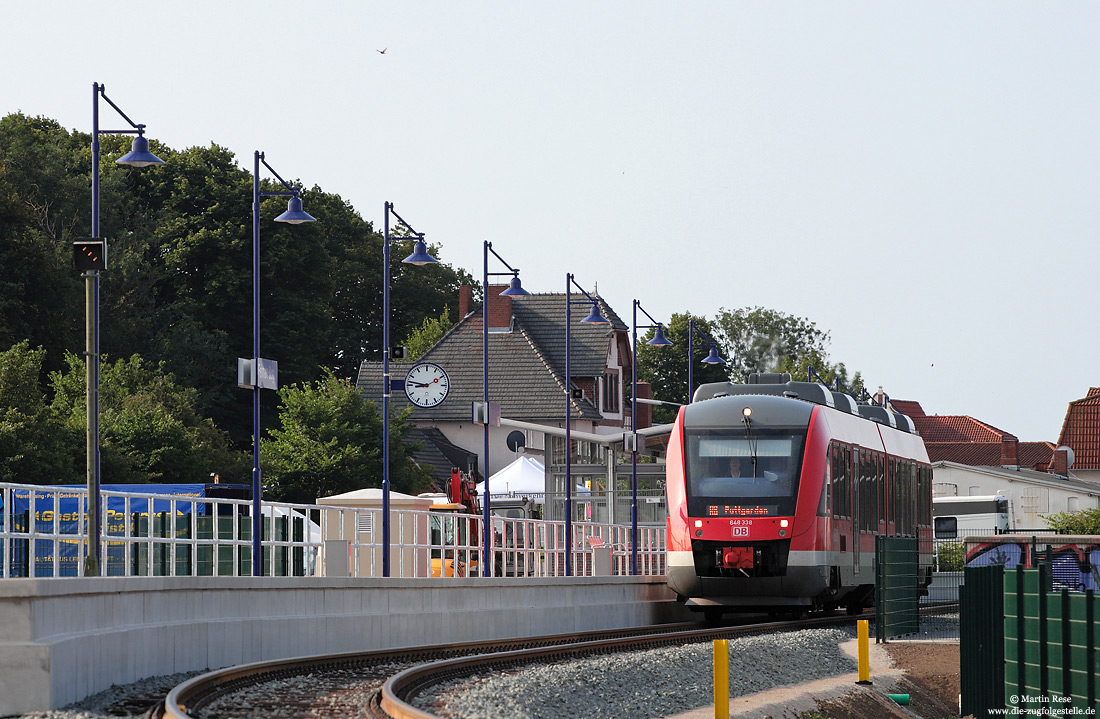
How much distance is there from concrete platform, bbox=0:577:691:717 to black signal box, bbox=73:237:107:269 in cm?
341

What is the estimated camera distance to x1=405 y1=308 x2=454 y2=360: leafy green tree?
9019cm

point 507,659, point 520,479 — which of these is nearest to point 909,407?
point 520,479

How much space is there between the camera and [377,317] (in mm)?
89812

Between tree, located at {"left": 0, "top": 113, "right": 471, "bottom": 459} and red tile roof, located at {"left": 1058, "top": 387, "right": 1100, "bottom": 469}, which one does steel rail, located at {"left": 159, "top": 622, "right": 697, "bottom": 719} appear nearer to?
tree, located at {"left": 0, "top": 113, "right": 471, "bottom": 459}

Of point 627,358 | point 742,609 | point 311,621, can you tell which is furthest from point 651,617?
point 627,358

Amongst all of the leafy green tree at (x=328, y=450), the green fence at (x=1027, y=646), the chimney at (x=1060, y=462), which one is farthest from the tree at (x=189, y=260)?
the green fence at (x=1027, y=646)

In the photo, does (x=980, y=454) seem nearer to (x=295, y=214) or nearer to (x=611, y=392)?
(x=611, y=392)

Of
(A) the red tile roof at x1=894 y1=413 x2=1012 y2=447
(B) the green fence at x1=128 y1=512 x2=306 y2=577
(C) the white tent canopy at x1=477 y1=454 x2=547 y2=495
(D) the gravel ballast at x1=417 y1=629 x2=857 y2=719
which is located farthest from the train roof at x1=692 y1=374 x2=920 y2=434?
(A) the red tile roof at x1=894 y1=413 x2=1012 y2=447

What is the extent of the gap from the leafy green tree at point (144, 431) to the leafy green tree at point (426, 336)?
93.5 feet

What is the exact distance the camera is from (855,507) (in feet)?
101

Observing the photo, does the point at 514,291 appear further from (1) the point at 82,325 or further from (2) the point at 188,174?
(2) the point at 188,174

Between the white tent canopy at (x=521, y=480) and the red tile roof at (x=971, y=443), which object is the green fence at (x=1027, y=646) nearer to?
the white tent canopy at (x=521, y=480)

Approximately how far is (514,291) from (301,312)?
4378 cm

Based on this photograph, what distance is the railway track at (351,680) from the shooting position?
1482cm
